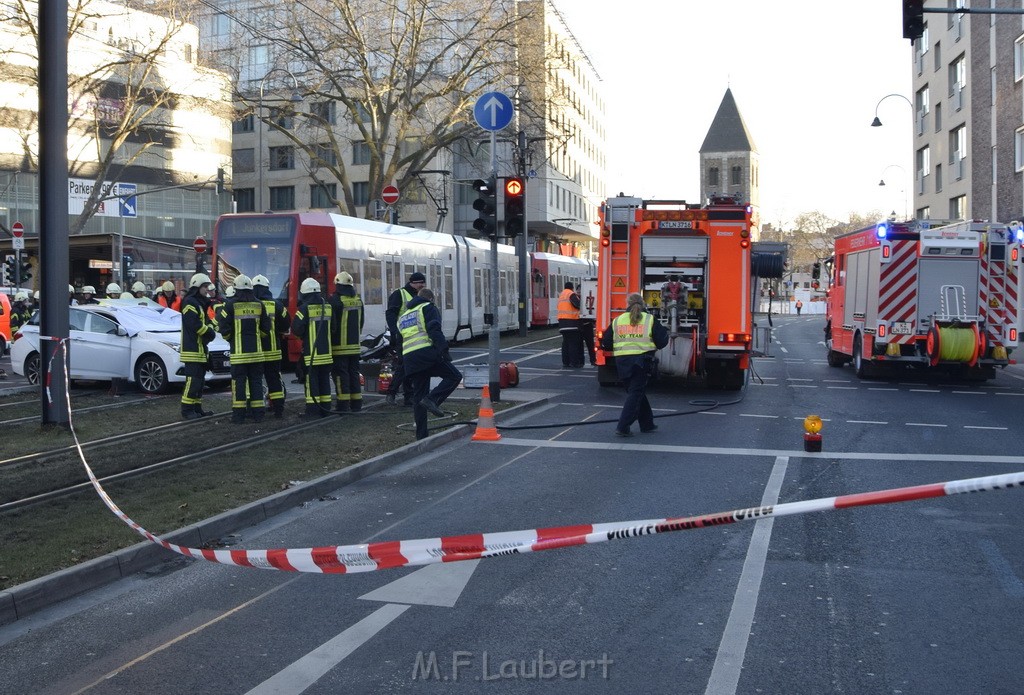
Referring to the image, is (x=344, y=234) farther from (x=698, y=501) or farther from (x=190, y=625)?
(x=190, y=625)

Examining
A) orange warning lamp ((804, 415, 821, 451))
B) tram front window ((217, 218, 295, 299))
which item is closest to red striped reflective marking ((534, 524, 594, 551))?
orange warning lamp ((804, 415, 821, 451))

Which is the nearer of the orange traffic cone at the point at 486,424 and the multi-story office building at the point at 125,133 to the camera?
the orange traffic cone at the point at 486,424

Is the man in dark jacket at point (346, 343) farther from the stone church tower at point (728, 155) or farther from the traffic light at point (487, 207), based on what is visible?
the stone church tower at point (728, 155)

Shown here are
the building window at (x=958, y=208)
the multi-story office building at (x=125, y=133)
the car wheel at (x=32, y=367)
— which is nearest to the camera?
the car wheel at (x=32, y=367)

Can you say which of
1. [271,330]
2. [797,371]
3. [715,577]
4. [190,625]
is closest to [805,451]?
[715,577]

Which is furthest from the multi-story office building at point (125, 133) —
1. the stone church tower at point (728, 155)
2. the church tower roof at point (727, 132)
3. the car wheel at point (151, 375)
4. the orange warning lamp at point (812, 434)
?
the church tower roof at point (727, 132)

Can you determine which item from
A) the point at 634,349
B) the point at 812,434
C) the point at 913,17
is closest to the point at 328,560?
the point at 812,434

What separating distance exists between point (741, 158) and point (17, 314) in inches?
4232

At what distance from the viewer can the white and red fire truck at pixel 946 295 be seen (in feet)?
62.4

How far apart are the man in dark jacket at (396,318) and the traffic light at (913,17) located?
738cm

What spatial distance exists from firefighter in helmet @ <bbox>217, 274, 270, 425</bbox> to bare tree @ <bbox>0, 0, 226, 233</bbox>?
1709 cm

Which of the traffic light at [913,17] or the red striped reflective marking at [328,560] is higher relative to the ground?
the traffic light at [913,17]

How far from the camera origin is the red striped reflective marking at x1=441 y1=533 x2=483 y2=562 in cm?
555

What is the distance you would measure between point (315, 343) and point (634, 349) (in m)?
4.16
